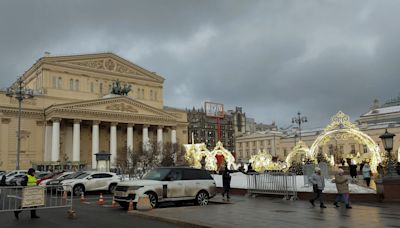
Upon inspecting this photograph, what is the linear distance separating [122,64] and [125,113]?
13.7 m

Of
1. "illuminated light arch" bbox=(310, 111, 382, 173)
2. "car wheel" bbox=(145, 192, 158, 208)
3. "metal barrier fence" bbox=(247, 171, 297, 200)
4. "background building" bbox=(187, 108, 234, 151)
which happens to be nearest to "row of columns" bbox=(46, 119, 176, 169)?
"illuminated light arch" bbox=(310, 111, 382, 173)

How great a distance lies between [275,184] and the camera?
20312 mm

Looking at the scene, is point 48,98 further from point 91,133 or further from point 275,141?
point 275,141

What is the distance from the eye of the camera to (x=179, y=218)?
1227cm

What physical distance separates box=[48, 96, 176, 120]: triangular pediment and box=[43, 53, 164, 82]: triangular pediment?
9713 mm

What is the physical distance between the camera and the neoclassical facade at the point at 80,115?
2391 inches

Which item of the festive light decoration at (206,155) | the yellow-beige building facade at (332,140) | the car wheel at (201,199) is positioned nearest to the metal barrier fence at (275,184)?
the car wheel at (201,199)

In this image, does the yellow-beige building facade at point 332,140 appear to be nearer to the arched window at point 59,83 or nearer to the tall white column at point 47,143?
the arched window at point 59,83

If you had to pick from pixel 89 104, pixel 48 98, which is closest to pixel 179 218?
pixel 89 104

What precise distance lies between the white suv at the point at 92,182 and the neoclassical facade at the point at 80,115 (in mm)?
33554

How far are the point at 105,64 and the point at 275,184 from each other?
59465mm

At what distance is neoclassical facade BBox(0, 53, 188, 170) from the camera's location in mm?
60719

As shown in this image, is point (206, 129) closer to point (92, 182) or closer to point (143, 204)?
point (92, 182)

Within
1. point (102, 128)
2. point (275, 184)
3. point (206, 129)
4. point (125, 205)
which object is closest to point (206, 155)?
point (275, 184)
